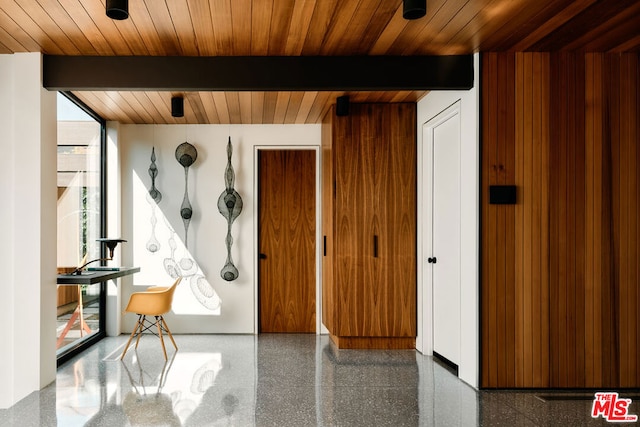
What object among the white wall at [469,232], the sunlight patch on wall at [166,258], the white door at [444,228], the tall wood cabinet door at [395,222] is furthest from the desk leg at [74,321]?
the white wall at [469,232]

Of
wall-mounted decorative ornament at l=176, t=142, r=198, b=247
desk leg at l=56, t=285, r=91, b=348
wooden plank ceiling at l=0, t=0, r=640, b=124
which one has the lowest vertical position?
desk leg at l=56, t=285, r=91, b=348

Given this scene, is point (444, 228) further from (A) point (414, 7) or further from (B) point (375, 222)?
(A) point (414, 7)

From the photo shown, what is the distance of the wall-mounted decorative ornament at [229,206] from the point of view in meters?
6.55

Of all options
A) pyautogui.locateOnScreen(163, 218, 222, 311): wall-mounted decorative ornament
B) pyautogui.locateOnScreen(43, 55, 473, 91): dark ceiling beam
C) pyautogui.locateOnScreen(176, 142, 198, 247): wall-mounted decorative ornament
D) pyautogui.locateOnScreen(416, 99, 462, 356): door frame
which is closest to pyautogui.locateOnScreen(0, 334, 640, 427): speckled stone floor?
pyautogui.locateOnScreen(416, 99, 462, 356): door frame

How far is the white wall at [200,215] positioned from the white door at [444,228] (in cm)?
185

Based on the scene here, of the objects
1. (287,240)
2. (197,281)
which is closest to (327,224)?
(287,240)

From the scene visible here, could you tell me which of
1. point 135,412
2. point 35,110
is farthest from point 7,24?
point 135,412

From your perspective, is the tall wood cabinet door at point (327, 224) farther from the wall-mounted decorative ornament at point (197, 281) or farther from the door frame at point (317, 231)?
the wall-mounted decorative ornament at point (197, 281)

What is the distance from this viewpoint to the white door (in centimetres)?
480

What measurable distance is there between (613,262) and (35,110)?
4.57 m

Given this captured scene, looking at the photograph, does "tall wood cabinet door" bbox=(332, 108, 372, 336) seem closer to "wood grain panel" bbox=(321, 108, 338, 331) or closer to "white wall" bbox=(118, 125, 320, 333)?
"wood grain panel" bbox=(321, 108, 338, 331)

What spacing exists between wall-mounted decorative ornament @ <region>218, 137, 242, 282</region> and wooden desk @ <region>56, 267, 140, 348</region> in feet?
3.99

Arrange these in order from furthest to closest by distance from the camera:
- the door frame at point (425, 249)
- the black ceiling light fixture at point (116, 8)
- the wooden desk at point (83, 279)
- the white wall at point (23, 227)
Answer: the door frame at point (425, 249), the wooden desk at point (83, 279), the white wall at point (23, 227), the black ceiling light fixture at point (116, 8)

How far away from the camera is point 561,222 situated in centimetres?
414
